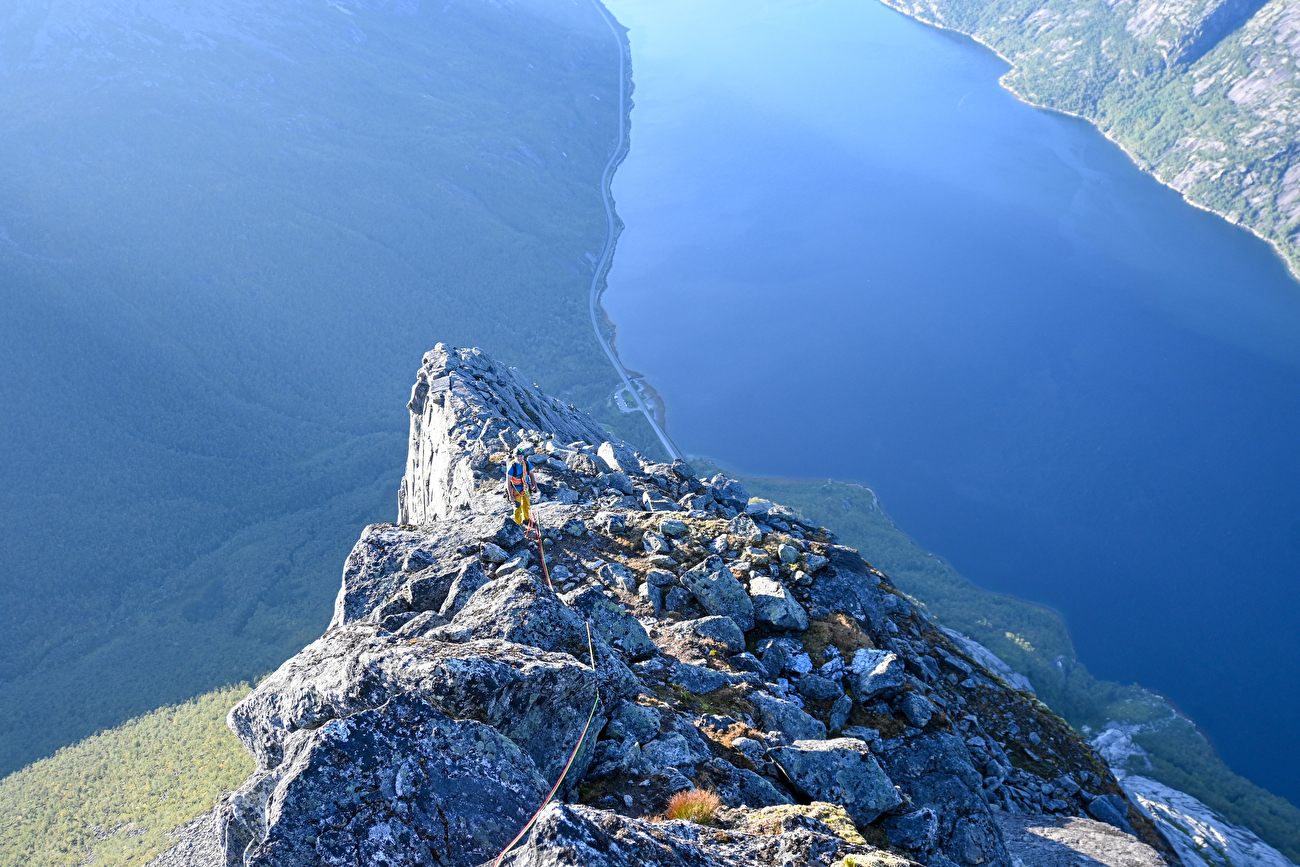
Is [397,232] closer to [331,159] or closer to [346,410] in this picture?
[331,159]

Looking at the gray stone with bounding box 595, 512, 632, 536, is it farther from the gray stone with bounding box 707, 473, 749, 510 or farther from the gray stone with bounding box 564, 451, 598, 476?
the gray stone with bounding box 707, 473, 749, 510

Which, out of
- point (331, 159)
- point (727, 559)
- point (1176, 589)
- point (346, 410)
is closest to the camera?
point (727, 559)

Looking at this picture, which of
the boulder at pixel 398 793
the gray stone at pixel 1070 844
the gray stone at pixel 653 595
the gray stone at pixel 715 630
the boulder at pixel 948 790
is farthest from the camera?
the gray stone at pixel 653 595

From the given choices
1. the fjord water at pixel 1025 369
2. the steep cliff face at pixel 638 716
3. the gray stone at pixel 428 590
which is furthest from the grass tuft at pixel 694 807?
the fjord water at pixel 1025 369

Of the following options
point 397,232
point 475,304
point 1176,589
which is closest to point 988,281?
point 1176,589

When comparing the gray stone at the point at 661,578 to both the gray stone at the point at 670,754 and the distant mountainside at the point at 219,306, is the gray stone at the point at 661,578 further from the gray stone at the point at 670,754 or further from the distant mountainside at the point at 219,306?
the distant mountainside at the point at 219,306

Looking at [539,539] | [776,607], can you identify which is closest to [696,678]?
[776,607]
